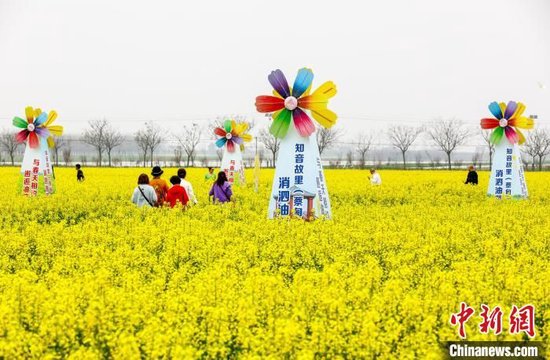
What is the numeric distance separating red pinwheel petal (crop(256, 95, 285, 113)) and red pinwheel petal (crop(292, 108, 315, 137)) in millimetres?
351

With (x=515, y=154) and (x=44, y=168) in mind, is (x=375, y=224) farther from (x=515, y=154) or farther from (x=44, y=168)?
(x=44, y=168)

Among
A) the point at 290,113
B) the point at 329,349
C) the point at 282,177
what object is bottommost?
the point at 329,349

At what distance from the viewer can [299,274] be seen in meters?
5.98

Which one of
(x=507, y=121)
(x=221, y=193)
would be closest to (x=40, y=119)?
(x=221, y=193)

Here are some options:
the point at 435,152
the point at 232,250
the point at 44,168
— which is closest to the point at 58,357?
the point at 232,250

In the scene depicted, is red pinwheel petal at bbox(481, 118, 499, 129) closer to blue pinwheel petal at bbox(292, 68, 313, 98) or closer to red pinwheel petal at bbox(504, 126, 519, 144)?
red pinwheel petal at bbox(504, 126, 519, 144)

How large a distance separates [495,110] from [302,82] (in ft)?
30.6

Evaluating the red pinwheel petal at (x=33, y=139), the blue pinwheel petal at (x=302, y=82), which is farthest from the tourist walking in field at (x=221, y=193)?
the red pinwheel petal at (x=33, y=139)

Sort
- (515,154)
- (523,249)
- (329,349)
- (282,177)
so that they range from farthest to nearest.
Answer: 1. (515,154)
2. (282,177)
3. (523,249)
4. (329,349)

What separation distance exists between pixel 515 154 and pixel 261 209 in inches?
367

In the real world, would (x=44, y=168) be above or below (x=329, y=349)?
above

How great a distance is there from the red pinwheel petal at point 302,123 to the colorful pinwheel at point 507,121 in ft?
28.9

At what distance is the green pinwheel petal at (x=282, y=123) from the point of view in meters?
11.8

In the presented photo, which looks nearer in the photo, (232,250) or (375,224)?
(232,250)
